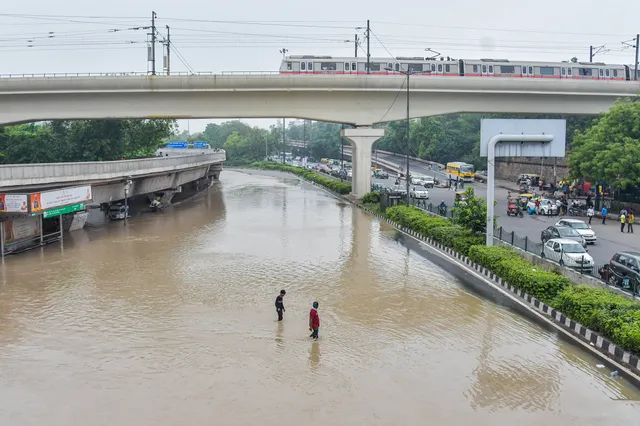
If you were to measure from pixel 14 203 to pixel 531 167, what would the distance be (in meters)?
51.8

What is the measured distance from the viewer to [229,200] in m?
52.8

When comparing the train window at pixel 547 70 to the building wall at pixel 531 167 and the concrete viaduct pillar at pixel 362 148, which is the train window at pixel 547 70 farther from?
the concrete viaduct pillar at pixel 362 148

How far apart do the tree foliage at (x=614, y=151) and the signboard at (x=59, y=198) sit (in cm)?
2816

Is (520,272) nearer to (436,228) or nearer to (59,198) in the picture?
(436,228)

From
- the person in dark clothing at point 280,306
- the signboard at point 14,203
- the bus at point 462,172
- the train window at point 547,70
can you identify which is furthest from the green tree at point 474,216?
the bus at point 462,172

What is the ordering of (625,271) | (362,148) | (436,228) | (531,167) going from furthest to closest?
(531,167) < (362,148) < (436,228) < (625,271)

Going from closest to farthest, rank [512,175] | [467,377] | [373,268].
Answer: [467,377] < [373,268] < [512,175]

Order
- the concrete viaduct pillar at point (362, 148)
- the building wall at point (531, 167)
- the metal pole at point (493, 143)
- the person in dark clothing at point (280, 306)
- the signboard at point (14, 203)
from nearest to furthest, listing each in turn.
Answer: the person in dark clothing at point (280, 306)
the metal pole at point (493, 143)
the signboard at point (14, 203)
the concrete viaduct pillar at point (362, 148)
the building wall at point (531, 167)

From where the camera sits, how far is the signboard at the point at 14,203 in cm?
2372

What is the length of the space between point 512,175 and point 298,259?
47.5m

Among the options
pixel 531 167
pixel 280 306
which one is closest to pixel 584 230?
pixel 280 306

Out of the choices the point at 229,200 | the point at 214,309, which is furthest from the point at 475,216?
the point at 229,200

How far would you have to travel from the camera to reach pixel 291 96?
135ft

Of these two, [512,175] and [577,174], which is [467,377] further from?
[512,175]
